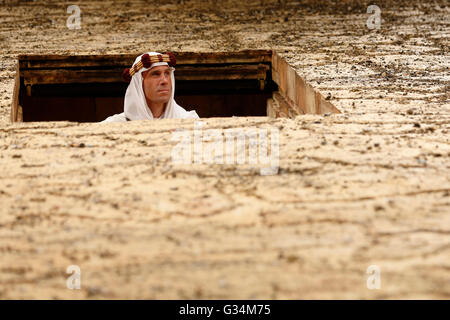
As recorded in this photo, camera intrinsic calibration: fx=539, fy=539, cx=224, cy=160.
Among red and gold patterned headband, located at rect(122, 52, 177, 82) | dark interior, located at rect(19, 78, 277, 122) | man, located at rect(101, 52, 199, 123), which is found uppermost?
dark interior, located at rect(19, 78, 277, 122)

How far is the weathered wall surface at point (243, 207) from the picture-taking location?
1.95m

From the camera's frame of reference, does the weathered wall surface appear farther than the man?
No

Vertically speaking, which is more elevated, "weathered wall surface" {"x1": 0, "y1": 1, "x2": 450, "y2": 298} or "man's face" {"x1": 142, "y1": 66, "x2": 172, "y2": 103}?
"man's face" {"x1": 142, "y1": 66, "x2": 172, "y2": 103}

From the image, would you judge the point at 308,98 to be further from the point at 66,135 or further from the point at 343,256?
the point at 343,256

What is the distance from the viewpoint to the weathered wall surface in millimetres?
1947

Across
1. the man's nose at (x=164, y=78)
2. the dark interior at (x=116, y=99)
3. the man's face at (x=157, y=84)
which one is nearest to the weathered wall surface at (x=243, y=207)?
the man's face at (x=157, y=84)

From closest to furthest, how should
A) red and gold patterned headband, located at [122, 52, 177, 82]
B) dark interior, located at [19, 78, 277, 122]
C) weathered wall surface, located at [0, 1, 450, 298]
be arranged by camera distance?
weathered wall surface, located at [0, 1, 450, 298] → red and gold patterned headband, located at [122, 52, 177, 82] → dark interior, located at [19, 78, 277, 122]

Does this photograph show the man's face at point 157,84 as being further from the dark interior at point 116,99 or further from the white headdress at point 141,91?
the dark interior at point 116,99

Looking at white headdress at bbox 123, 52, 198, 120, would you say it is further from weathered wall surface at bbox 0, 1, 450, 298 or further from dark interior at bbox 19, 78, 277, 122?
dark interior at bbox 19, 78, 277, 122

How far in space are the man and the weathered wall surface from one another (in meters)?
1.02

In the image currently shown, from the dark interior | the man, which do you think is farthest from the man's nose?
the dark interior

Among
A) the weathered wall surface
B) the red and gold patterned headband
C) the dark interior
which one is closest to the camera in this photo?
the weathered wall surface
